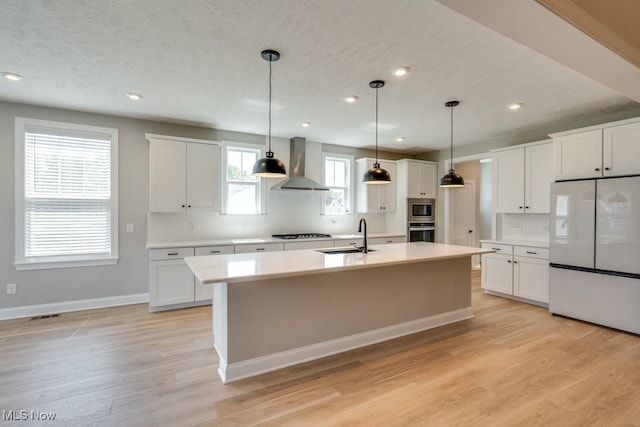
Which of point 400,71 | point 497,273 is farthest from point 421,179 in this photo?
point 400,71

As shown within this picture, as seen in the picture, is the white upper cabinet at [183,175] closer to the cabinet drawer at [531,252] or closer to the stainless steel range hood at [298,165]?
the stainless steel range hood at [298,165]

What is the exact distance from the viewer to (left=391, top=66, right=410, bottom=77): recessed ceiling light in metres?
2.80

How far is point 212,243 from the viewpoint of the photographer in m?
4.38

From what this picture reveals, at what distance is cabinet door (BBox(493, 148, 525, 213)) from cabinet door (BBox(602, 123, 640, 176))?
3.83 ft

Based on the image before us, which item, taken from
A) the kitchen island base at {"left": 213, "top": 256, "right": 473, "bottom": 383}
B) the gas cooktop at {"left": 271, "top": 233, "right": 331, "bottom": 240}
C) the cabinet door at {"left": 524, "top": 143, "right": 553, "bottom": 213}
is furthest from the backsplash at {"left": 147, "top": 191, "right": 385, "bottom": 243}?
the cabinet door at {"left": 524, "top": 143, "right": 553, "bottom": 213}

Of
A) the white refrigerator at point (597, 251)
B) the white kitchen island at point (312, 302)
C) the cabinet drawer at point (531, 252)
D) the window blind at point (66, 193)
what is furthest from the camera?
the cabinet drawer at point (531, 252)

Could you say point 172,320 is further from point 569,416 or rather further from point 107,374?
point 569,416

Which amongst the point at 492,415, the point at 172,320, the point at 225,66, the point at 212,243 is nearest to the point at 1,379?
the point at 172,320

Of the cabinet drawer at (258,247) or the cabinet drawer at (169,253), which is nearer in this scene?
the cabinet drawer at (169,253)

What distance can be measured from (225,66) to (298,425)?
289 centimetres

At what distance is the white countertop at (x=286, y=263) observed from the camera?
2242 mm

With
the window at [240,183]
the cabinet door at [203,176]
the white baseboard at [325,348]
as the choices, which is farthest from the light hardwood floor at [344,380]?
the window at [240,183]

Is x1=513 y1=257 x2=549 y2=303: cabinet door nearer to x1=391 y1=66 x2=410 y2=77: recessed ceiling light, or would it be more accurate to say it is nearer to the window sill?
x1=391 y1=66 x2=410 y2=77: recessed ceiling light

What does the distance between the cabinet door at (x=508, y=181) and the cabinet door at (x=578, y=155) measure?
73cm
